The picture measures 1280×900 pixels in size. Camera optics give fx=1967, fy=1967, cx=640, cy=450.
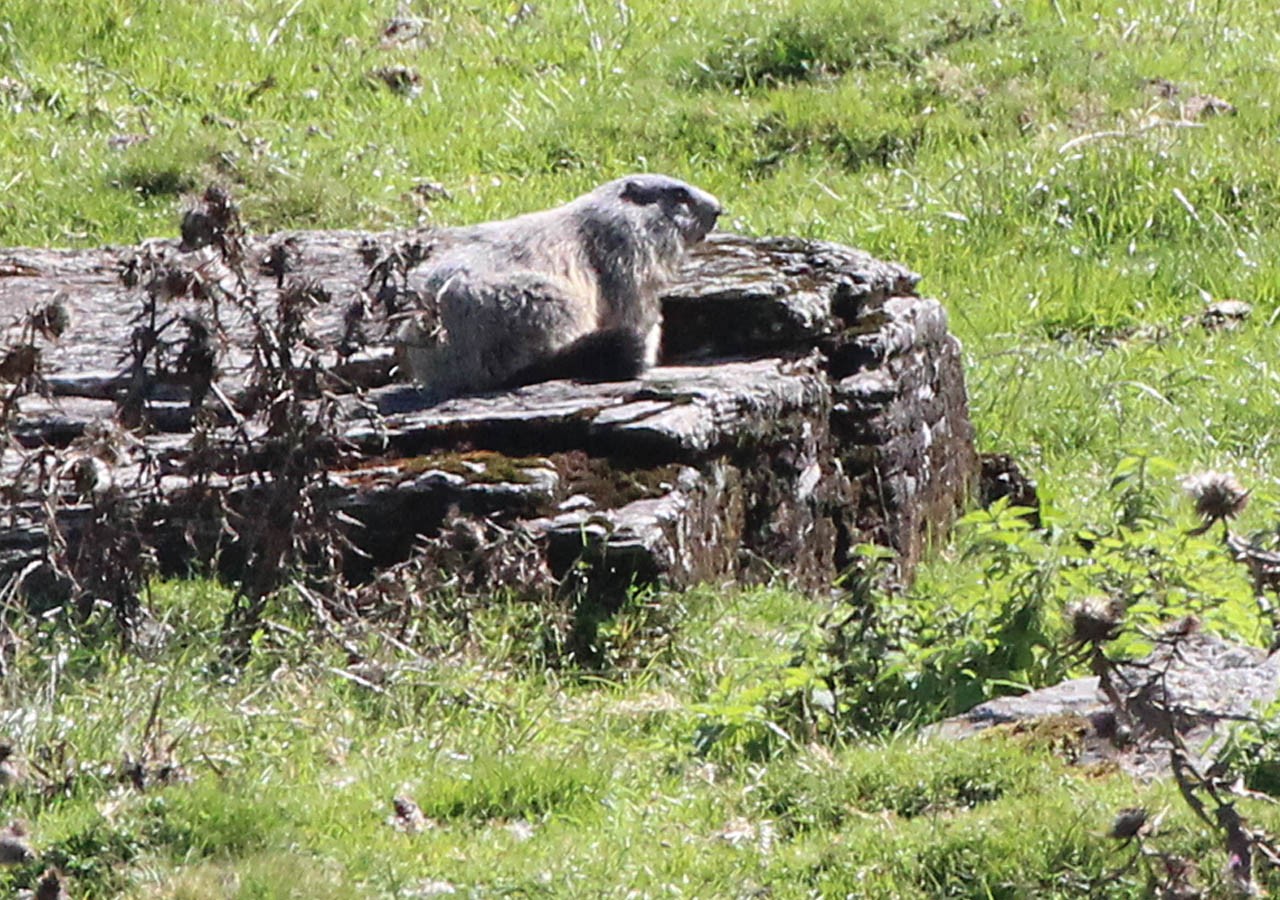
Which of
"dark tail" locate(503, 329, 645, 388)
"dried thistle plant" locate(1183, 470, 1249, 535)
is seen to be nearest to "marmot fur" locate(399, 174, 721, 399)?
"dark tail" locate(503, 329, 645, 388)

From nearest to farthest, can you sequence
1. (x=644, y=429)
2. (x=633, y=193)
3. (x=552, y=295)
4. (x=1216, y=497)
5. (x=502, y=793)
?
(x=1216, y=497) → (x=502, y=793) → (x=644, y=429) → (x=552, y=295) → (x=633, y=193)

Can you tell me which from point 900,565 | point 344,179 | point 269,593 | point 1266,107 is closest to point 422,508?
point 269,593

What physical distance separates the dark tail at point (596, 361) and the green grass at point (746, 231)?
1.10 meters

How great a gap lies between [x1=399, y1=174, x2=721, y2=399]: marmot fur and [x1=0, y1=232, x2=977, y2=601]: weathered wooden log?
0.12 m

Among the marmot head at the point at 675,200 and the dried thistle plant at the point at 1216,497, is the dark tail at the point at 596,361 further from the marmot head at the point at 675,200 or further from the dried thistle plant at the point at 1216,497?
the dried thistle plant at the point at 1216,497

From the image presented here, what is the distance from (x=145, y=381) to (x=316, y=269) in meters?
2.33

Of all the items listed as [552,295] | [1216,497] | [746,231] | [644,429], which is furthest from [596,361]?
[1216,497]

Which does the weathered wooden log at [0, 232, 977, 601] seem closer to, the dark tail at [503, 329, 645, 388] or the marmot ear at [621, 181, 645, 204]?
the dark tail at [503, 329, 645, 388]

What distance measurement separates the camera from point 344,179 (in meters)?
11.0

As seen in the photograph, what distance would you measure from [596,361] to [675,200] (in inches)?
40.3

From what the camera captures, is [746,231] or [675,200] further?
[746,231]

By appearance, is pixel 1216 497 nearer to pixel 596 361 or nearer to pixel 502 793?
pixel 502 793

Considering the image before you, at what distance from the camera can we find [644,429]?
21.4ft

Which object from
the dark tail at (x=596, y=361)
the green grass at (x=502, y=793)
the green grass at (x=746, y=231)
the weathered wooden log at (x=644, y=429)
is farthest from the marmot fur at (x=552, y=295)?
the green grass at (x=502, y=793)
